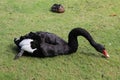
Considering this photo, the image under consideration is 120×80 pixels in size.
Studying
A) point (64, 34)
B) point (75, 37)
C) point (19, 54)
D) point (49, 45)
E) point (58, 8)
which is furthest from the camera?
point (58, 8)

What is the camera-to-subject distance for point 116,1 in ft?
40.3

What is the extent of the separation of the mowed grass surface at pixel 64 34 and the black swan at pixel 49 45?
0.15m

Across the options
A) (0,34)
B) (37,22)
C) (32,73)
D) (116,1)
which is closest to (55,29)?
(37,22)

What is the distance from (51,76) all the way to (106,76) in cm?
Result: 113

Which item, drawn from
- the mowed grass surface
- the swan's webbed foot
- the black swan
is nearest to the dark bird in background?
the mowed grass surface

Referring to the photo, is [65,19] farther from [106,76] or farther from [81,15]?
[106,76]

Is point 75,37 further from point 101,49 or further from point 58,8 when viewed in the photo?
point 58,8

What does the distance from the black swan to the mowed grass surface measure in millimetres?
150

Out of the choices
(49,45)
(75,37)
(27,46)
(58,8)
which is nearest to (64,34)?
(75,37)

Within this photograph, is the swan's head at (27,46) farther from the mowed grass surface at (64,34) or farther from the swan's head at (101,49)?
the swan's head at (101,49)

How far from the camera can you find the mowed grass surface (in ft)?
25.6

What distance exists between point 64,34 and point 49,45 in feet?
4.99

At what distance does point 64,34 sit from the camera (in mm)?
9539

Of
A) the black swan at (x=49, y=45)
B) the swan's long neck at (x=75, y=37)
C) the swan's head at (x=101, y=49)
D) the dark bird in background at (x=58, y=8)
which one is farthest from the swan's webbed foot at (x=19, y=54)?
the dark bird in background at (x=58, y=8)
